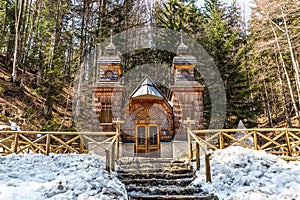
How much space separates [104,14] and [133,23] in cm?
347

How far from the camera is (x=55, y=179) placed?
6348mm

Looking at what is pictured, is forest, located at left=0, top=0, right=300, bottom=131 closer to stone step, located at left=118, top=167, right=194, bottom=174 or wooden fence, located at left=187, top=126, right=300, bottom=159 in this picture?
wooden fence, located at left=187, top=126, right=300, bottom=159

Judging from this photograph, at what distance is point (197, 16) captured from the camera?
21.4m

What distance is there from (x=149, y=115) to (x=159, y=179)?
5.27 m

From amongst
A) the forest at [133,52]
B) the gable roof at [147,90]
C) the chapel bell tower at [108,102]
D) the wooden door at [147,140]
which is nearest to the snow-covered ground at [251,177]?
the wooden door at [147,140]

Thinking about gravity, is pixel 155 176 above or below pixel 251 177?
below

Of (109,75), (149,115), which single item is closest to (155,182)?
(149,115)

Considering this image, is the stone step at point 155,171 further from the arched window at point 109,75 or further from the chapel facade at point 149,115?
the arched window at point 109,75

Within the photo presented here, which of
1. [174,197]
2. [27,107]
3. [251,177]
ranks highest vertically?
[27,107]

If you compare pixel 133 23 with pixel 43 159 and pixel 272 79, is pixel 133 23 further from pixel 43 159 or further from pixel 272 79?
pixel 43 159

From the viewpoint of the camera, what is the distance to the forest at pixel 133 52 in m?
14.3

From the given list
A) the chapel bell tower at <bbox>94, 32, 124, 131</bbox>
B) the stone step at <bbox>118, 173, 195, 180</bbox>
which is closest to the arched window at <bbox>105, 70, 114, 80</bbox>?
the chapel bell tower at <bbox>94, 32, 124, 131</bbox>

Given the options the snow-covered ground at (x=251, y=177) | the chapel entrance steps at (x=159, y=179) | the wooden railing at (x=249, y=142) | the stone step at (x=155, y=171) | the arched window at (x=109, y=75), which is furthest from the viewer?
the arched window at (x=109, y=75)

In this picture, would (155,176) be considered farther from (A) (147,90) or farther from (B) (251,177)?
(A) (147,90)
